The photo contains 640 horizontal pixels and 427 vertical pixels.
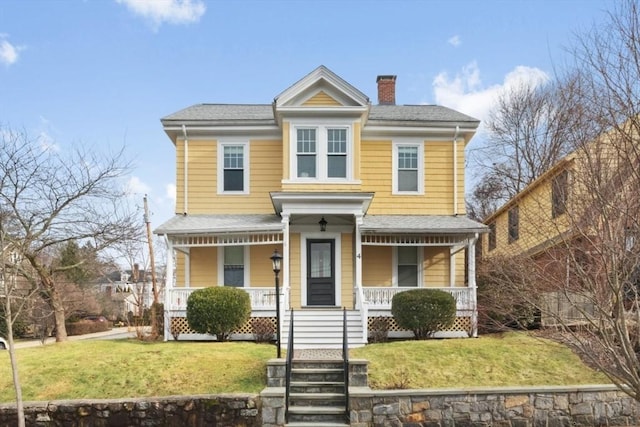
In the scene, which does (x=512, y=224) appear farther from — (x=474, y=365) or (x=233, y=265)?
(x=474, y=365)

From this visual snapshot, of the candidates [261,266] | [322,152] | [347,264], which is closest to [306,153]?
[322,152]

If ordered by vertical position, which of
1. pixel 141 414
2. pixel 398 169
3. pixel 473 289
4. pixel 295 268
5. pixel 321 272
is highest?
pixel 398 169

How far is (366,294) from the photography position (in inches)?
568

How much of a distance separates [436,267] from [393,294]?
2.43 metres

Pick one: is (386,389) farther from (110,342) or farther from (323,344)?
(110,342)

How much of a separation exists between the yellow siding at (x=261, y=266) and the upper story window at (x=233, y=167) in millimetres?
1898

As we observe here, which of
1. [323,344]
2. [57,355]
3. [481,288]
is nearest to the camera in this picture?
[57,355]

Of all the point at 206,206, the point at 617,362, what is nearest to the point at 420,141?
the point at 206,206

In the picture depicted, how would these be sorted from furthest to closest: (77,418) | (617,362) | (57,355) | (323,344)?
(323,344) < (57,355) < (77,418) < (617,362)

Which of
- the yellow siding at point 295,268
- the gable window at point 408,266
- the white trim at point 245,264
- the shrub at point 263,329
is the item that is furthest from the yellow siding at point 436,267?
the white trim at point 245,264

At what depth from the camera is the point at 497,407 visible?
932 cm

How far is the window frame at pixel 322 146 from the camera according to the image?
15320 millimetres

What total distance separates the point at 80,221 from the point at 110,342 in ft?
11.7

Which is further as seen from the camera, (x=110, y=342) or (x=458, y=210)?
(x=458, y=210)
